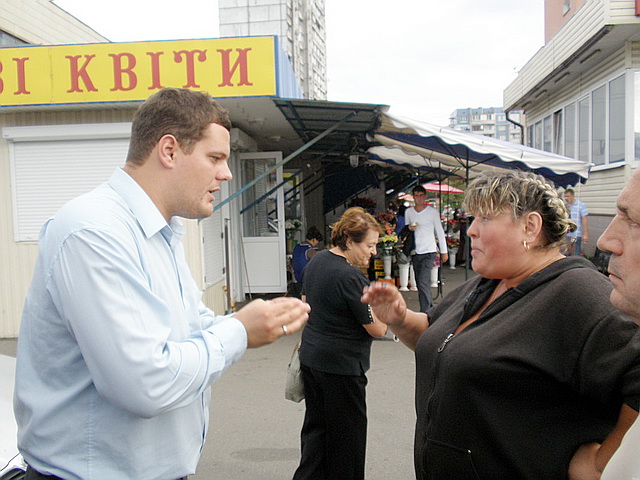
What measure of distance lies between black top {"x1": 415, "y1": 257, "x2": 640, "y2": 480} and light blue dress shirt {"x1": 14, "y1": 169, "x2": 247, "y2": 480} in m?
0.78

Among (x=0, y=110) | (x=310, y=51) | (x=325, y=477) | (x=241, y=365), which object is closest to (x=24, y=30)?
(x=0, y=110)

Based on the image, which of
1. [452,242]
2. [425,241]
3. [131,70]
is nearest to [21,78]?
[131,70]

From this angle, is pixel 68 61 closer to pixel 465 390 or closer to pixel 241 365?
pixel 241 365

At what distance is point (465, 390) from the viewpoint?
1731 millimetres

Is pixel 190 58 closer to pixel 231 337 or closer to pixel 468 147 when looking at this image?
pixel 468 147

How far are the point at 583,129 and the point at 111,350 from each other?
13882mm

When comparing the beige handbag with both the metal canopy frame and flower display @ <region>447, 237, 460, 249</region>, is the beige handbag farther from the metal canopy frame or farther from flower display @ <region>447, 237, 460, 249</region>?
flower display @ <region>447, 237, 460, 249</region>

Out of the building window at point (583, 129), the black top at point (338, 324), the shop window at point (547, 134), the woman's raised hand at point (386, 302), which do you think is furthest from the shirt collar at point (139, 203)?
the shop window at point (547, 134)

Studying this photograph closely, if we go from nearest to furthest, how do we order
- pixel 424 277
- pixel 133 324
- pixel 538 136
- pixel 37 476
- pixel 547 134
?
pixel 133 324
pixel 37 476
pixel 424 277
pixel 547 134
pixel 538 136

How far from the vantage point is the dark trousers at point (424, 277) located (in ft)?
→ 26.7

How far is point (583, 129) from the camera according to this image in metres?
12.9

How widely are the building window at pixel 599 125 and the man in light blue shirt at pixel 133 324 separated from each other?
12.1m

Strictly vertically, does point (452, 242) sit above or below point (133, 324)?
below

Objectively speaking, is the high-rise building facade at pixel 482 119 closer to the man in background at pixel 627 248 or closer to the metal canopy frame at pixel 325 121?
the metal canopy frame at pixel 325 121
